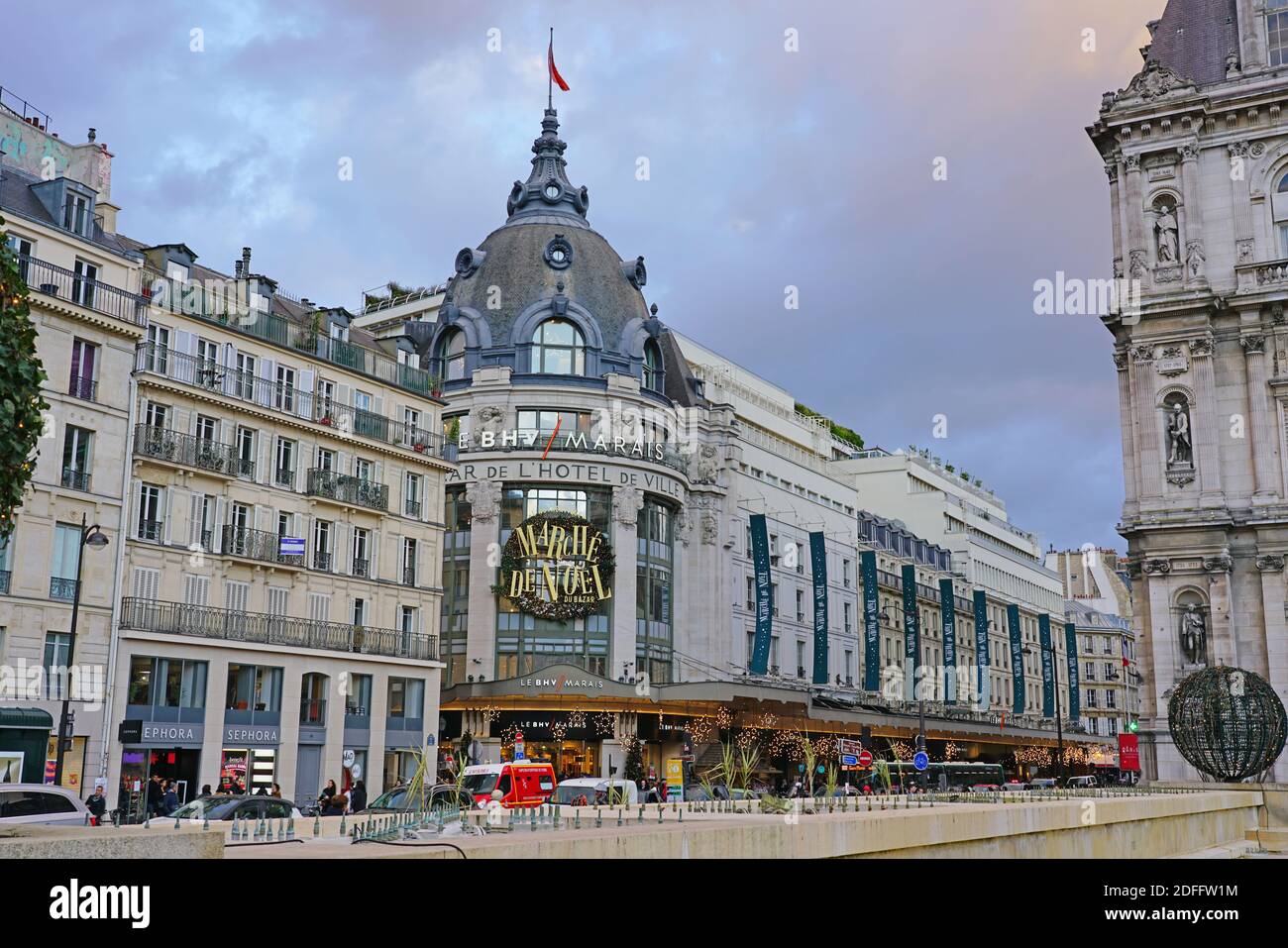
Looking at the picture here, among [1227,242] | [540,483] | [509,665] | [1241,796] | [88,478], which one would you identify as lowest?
[1241,796]

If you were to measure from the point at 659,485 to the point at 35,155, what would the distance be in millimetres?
32406

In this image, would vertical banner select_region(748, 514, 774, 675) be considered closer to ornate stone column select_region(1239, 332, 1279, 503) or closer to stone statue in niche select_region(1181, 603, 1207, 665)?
stone statue in niche select_region(1181, 603, 1207, 665)

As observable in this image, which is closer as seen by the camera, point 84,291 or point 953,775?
point 84,291

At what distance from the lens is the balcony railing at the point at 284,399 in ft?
142

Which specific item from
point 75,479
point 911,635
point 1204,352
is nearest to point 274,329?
point 75,479

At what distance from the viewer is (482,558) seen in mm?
64688

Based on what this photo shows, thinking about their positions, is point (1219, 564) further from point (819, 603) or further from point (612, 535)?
point (819, 603)

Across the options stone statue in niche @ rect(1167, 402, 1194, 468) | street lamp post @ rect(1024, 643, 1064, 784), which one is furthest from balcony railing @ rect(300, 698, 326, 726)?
street lamp post @ rect(1024, 643, 1064, 784)

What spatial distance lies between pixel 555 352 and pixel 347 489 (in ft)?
69.2

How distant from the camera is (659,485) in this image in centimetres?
6700

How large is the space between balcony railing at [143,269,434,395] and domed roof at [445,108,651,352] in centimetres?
1496

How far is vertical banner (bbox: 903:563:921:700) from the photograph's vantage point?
284 feet
